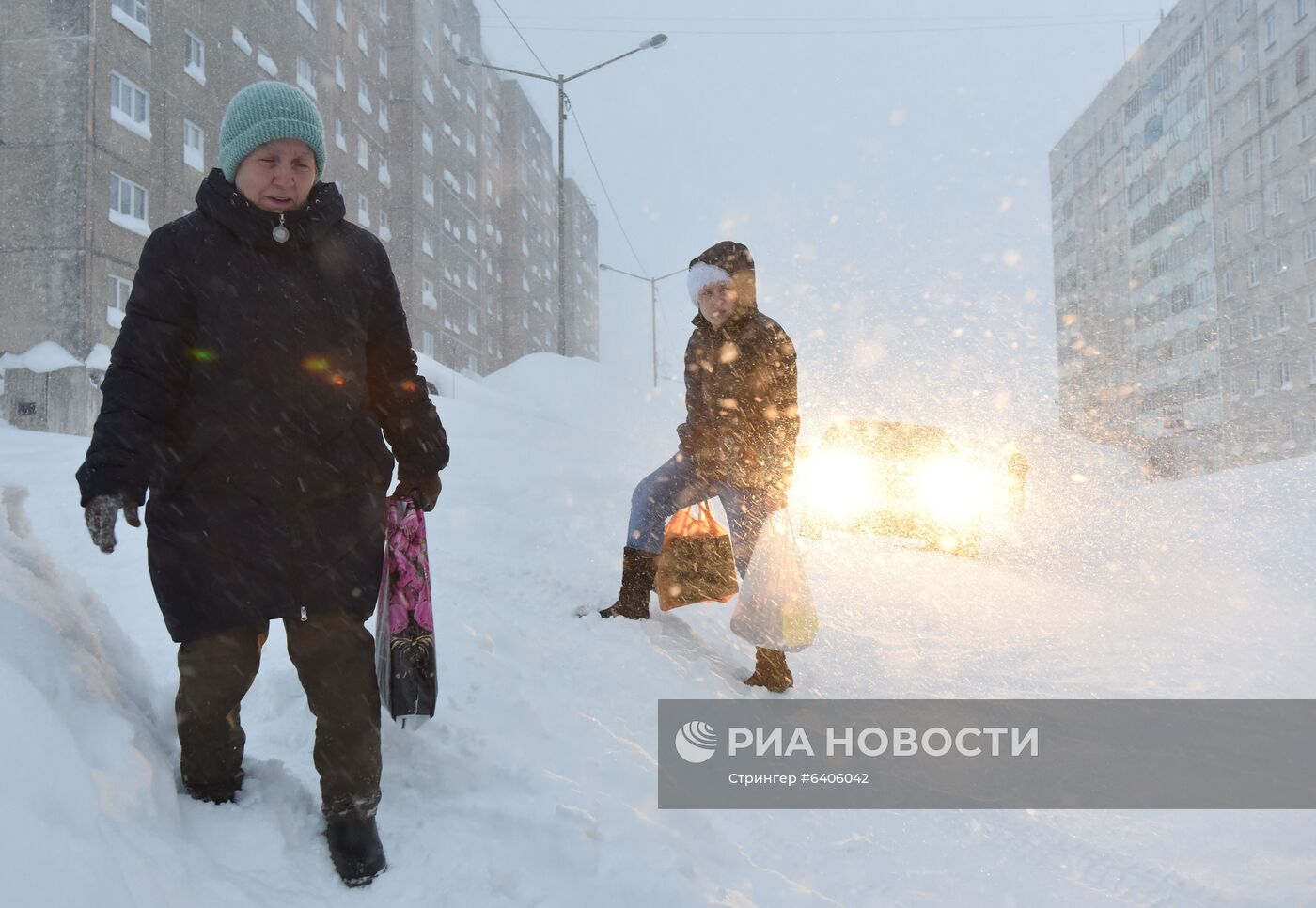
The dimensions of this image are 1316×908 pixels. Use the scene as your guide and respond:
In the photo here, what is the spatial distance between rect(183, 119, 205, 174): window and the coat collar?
2444 cm

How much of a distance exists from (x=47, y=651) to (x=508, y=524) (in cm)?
427

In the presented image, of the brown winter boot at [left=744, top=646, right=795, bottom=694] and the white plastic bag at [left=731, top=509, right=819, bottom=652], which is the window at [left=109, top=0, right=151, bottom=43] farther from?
the brown winter boot at [left=744, top=646, right=795, bottom=694]

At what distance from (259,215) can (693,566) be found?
2.81 metres

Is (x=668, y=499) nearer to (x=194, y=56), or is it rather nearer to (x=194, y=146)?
(x=194, y=146)

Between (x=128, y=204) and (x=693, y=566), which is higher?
(x=128, y=204)

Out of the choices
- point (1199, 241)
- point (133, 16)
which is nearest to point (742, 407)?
point (133, 16)

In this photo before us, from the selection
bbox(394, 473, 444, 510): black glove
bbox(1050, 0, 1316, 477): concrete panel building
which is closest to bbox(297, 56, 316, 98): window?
bbox(394, 473, 444, 510): black glove

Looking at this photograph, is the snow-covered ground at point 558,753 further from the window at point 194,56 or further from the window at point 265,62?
the window at point 265,62

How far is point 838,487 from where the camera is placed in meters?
8.73

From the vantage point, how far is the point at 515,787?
2.50 metres

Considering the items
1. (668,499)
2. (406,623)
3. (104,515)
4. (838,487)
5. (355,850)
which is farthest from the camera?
(838,487)

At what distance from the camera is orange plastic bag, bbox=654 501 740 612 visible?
14.5 feet

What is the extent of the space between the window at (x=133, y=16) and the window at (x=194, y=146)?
Result: 7.46 feet

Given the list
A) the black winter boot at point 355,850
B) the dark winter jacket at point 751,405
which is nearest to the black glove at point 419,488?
the black winter boot at point 355,850
